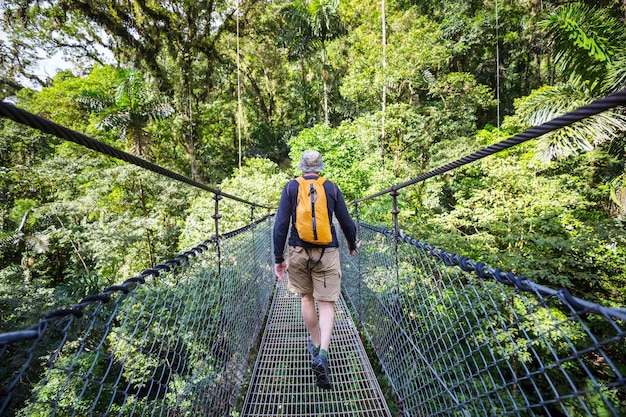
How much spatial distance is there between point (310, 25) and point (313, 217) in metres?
9.31

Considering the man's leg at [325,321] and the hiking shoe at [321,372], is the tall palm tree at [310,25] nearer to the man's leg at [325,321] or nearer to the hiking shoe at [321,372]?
the man's leg at [325,321]

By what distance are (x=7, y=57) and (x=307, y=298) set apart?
13.3m

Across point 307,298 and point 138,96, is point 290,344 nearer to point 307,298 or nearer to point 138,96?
point 307,298

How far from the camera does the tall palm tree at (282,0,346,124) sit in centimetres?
834

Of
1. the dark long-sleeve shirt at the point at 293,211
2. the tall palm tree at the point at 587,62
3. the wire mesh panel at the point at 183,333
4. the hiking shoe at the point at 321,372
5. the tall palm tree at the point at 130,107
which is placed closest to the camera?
the wire mesh panel at the point at 183,333

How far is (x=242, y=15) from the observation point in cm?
977

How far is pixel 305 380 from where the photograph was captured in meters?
1.71

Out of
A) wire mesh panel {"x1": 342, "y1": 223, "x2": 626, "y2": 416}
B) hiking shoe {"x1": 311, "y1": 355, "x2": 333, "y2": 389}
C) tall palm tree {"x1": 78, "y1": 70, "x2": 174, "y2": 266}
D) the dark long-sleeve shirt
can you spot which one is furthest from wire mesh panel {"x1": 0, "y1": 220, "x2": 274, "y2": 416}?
tall palm tree {"x1": 78, "y1": 70, "x2": 174, "y2": 266}

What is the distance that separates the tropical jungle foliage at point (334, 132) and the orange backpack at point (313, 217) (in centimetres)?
248

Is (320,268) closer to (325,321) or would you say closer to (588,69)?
(325,321)

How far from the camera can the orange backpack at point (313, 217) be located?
4.53 feet

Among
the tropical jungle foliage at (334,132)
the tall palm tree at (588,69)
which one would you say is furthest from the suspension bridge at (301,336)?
the tall palm tree at (588,69)

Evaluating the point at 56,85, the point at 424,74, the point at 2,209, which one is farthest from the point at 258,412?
the point at 56,85

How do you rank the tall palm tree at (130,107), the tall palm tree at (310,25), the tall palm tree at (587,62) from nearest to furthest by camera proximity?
the tall palm tree at (587,62)
the tall palm tree at (130,107)
the tall palm tree at (310,25)
